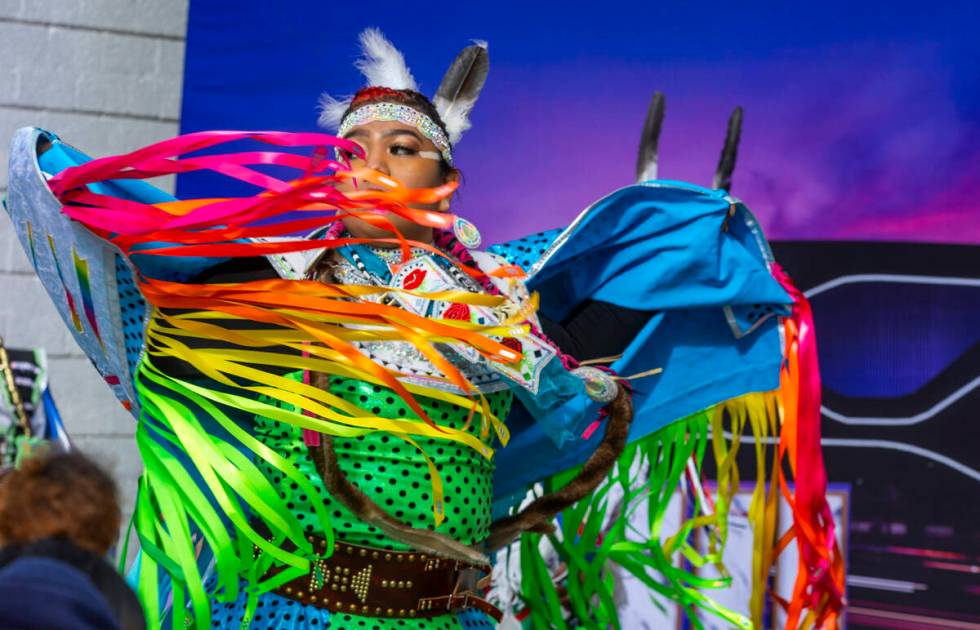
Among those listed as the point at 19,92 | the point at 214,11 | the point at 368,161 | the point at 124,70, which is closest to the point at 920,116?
the point at 368,161

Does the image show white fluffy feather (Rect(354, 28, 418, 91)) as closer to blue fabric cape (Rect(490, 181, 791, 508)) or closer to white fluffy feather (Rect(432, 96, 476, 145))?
white fluffy feather (Rect(432, 96, 476, 145))

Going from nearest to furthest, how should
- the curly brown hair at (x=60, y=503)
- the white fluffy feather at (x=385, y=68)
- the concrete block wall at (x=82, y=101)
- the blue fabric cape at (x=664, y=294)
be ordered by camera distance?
the curly brown hair at (x=60, y=503), the white fluffy feather at (x=385, y=68), the blue fabric cape at (x=664, y=294), the concrete block wall at (x=82, y=101)

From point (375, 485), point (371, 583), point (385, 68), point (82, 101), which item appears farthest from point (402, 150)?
point (82, 101)

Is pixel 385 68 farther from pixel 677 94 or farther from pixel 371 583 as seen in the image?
pixel 677 94

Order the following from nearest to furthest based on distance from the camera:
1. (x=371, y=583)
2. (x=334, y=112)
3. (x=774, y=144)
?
(x=371, y=583), (x=334, y=112), (x=774, y=144)

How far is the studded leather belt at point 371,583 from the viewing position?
5.72 feet

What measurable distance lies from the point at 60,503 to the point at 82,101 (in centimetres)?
225

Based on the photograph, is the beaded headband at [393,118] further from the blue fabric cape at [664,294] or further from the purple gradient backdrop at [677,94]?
the purple gradient backdrop at [677,94]

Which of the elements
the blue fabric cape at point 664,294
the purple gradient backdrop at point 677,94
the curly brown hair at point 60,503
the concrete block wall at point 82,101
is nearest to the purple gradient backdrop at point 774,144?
the purple gradient backdrop at point 677,94

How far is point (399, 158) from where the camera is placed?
1.93 m

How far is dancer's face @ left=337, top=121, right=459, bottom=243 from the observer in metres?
1.90

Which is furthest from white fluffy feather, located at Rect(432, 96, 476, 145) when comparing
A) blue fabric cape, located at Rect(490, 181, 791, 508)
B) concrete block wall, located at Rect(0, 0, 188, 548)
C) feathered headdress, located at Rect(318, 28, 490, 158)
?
concrete block wall, located at Rect(0, 0, 188, 548)

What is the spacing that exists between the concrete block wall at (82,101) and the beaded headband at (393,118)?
4.12 feet

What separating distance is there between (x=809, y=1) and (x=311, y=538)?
1791 millimetres
